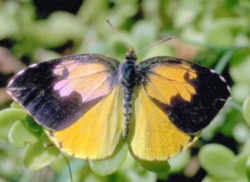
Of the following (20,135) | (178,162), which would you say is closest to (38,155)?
(20,135)

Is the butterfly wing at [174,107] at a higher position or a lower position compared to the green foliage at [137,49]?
higher

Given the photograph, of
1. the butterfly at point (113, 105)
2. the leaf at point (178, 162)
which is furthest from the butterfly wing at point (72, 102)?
the leaf at point (178, 162)

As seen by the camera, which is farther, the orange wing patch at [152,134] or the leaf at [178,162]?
the leaf at [178,162]

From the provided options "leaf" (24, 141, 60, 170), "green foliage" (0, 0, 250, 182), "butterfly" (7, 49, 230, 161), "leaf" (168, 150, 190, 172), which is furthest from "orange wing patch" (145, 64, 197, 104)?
"leaf" (168, 150, 190, 172)

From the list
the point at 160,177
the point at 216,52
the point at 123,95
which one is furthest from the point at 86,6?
the point at 123,95

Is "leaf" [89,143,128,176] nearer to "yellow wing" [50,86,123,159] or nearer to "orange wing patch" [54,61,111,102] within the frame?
Result: "yellow wing" [50,86,123,159]

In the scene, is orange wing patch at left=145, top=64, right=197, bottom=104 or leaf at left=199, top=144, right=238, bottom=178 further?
leaf at left=199, top=144, right=238, bottom=178

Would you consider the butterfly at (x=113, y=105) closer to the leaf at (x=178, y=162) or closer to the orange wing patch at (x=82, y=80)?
the orange wing patch at (x=82, y=80)
